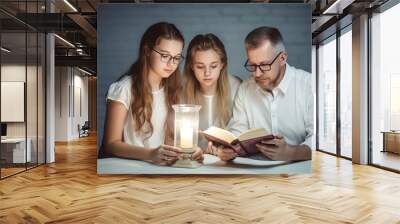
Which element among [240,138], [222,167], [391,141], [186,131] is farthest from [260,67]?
[391,141]

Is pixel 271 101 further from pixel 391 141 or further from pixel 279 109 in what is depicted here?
pixel 391 141

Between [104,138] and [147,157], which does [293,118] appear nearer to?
[147,157]

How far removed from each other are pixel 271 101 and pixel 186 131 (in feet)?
4.82

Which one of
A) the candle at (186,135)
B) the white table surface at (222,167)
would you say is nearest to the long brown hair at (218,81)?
the candle at (186,135)

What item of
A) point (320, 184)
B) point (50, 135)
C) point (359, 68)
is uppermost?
point (359, 68)

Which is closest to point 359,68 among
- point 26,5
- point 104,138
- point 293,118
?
point 293,118

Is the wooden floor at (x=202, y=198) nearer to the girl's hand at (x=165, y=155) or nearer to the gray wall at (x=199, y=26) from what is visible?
the girl's hand at (x=165, y=155)

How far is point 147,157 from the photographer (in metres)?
6.30

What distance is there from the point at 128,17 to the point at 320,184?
3.98 meters

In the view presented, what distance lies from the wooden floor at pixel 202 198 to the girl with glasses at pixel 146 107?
1.45 feet

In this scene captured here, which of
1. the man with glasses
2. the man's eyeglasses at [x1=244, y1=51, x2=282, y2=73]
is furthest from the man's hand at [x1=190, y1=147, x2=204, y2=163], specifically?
the man's eyeglasses at [x1=244, y1=51, x2=282, y2=73]

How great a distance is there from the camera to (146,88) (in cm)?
632

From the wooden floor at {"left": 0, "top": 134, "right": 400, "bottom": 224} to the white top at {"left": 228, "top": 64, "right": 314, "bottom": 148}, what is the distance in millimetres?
771

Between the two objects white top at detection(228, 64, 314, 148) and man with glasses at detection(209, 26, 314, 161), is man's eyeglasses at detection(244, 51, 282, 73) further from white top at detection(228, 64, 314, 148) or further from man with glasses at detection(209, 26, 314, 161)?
white top at detection(228, 64, 314, 148)
